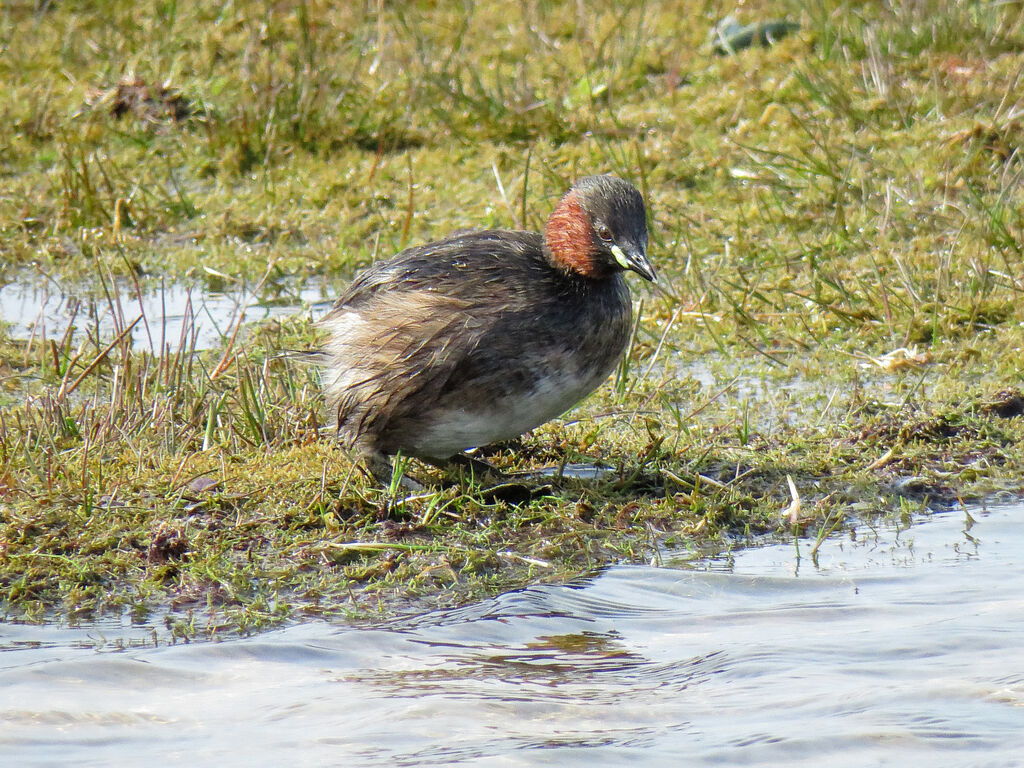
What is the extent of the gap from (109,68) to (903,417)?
18.4 feet

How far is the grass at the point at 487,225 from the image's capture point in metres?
4.92

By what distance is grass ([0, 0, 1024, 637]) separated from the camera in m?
4.92

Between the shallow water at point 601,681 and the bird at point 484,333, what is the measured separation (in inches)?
28.2

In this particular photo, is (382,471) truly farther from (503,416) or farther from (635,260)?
(635,260)

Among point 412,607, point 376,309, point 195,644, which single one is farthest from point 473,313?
point 195,644

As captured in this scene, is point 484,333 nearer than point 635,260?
Yes

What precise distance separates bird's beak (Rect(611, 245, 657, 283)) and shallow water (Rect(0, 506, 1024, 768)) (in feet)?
3.27

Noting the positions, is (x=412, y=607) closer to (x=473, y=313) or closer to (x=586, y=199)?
(x=473, y=313)

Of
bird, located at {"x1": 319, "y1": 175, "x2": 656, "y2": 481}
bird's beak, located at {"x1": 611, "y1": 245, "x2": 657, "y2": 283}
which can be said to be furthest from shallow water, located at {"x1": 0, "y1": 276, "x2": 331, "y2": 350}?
bird's beak, located at {"x1": 611, "y1": 245, "x2": 657, "y2": 283}

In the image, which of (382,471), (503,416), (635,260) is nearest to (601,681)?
(503,416)

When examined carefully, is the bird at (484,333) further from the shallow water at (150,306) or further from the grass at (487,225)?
the shallow water at (150,306)

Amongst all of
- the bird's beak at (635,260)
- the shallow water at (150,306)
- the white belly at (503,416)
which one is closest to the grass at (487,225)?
the shallow water at (150,306)

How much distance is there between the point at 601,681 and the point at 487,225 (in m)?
4.11

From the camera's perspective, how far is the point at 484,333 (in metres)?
4.99
